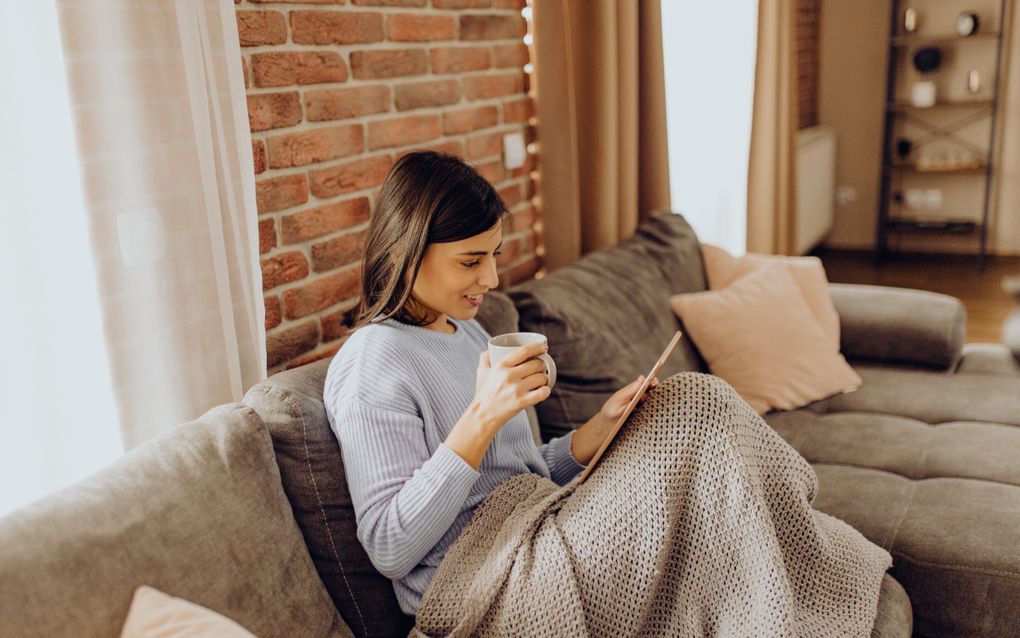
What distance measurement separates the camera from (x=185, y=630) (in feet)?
3.17

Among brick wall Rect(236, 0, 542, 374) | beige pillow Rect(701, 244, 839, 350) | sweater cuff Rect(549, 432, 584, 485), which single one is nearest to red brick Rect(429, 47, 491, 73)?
brick wall Rect(236, 0, 542, 374)

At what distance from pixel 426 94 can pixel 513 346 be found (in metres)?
1.01

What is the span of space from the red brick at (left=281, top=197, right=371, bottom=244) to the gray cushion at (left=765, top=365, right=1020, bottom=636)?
3.76 feet

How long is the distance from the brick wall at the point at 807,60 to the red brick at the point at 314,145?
3.99m

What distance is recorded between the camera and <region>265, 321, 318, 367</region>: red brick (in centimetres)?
167

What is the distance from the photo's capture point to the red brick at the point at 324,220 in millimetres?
1712

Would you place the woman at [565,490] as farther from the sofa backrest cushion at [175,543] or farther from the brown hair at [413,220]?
the sofa backrest cushion at [175,543]

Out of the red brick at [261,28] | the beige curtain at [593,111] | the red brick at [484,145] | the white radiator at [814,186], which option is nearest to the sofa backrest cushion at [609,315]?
the beige curtain at [593,111]

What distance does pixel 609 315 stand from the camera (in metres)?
2.12

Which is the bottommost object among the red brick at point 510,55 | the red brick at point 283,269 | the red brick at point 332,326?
the red brick at point 332,326

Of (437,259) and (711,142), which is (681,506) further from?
(711,142)

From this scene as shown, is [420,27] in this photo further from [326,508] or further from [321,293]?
[326,508]

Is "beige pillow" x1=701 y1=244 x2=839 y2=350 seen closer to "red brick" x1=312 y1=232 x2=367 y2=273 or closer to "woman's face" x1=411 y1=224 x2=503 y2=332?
"red brick" x1=312 y1=232 x2=367 y2=273

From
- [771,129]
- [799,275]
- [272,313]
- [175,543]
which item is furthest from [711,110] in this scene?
[175,543]
